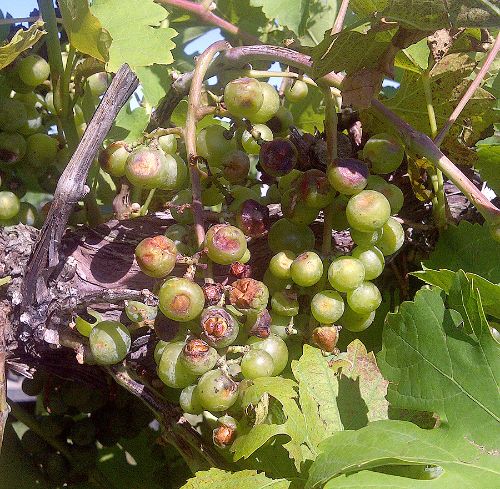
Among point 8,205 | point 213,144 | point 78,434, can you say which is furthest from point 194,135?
point 78,434

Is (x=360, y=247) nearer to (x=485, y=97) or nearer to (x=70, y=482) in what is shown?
(x=485, y=97)

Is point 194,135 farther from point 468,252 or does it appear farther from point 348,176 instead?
point 468,252

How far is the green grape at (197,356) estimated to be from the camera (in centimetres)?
77

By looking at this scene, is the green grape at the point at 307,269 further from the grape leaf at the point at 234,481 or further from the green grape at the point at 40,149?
the green grape at the point at 40,149

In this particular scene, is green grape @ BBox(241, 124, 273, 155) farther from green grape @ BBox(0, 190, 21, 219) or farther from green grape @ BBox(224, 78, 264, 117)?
green grape @ BBox(0, 190, 21, 219)

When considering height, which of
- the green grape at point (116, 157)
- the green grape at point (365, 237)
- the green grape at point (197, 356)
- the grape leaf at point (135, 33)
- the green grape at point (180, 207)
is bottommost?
the green grape at point (197, 356)

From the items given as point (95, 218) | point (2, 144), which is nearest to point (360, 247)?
point (95, 218)

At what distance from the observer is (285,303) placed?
860 mm

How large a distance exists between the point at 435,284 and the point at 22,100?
2.34ft

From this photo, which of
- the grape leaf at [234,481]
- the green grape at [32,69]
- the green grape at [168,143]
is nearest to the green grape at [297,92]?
the green grape at [168,143]

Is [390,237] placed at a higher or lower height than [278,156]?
lower

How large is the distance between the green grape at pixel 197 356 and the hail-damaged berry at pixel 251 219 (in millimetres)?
164

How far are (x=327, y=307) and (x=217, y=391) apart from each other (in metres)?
0.18

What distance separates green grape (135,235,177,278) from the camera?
0.79 m
